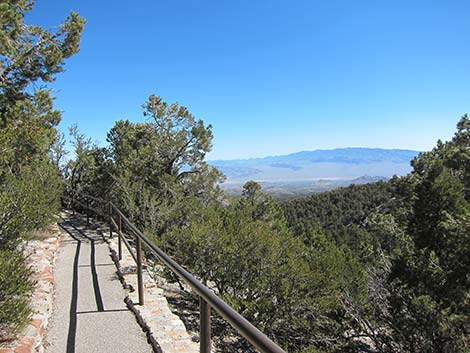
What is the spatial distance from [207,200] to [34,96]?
763 centimetres

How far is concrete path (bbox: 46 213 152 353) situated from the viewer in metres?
3.44

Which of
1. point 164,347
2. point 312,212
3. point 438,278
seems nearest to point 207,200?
point 438,278

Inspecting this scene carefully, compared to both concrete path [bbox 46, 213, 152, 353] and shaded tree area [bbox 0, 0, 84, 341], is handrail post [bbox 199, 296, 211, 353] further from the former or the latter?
shaded tree area [bbox 0, 0, 84, 341]

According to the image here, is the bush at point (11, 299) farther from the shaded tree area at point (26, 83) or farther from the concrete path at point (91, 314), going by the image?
the shaded tree area at point (26, 83)

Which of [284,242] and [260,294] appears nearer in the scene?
[260,294]

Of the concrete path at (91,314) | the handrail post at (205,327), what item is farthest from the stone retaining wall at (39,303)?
the handrail post at (205,327)

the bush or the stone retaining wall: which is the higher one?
the bush

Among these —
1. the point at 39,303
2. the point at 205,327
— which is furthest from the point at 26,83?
the point at 205,327

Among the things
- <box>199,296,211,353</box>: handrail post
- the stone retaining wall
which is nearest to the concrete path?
the stone retaining wall

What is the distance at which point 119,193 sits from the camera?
38.0 feet

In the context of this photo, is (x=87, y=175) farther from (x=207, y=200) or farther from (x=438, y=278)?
(x=438, y=278)

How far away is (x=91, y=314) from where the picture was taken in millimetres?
4148

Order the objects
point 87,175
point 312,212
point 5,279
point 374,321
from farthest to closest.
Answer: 1. point 312,212
2. point 87,175
3. point 374,321
4. point 5,279

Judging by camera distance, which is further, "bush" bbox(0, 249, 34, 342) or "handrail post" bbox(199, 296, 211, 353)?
"bush" bbox(0, 249, 34, 342)
